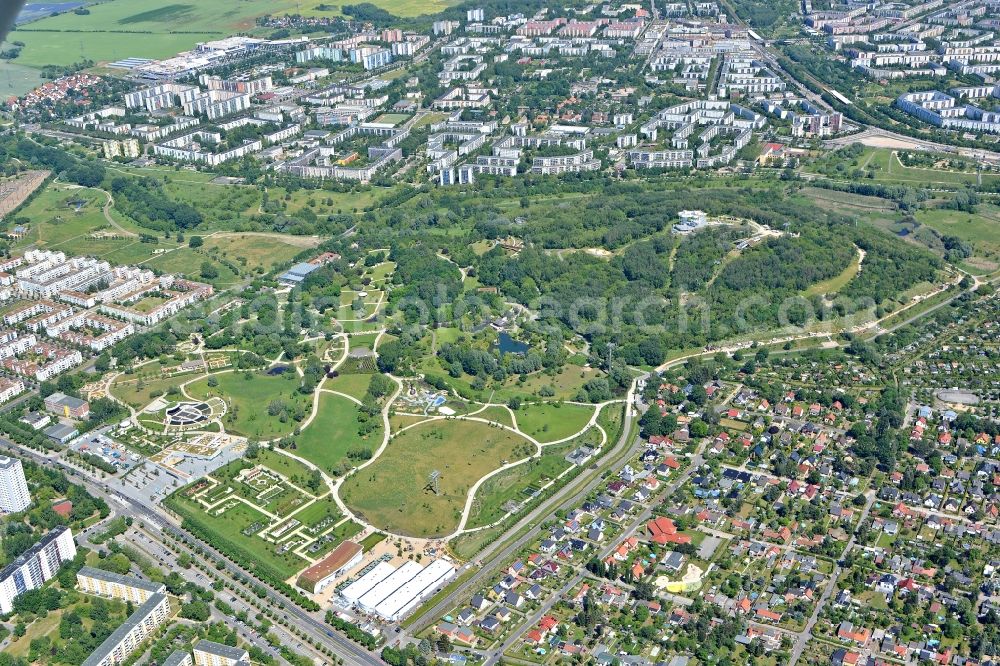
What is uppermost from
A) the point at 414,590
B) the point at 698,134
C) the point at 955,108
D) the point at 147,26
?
the point at 147,26

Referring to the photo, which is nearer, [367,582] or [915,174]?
[367,582]

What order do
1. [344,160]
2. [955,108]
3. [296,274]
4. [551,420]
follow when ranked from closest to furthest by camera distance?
[551,420], [296,274], [344,160], [955,108]

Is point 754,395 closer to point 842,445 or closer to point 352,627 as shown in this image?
point 842,445

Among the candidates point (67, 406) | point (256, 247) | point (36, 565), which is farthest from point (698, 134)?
point (36, 565)

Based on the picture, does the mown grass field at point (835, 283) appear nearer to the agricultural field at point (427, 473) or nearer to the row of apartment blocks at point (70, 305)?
the agricultural field at point (427, 473)

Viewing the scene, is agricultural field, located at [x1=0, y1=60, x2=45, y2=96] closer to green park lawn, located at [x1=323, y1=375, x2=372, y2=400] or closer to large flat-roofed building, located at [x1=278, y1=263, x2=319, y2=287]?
large flat-roofed building, located at [x1=278, y1=263, x2=319, y2=287]

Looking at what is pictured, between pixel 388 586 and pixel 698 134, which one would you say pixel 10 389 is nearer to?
pixel 388 586

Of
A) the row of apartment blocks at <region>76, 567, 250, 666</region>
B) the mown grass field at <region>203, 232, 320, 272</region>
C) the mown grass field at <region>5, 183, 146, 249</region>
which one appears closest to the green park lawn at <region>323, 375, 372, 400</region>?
the row of apartment blocks at <region>76, 567, 250, 666</region>

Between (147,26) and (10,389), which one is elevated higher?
(147,26)
